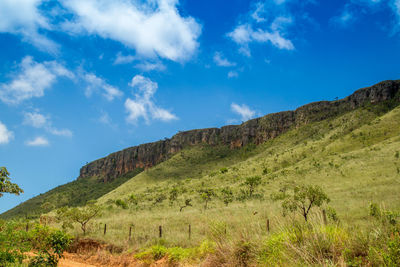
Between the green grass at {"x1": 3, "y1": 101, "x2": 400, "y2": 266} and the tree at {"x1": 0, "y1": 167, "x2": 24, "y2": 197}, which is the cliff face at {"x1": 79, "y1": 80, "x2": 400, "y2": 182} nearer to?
the green grass at {"x1": 3, "y1": 101, "x2": 400, "y2": 266}

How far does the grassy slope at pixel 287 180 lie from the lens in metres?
13.4

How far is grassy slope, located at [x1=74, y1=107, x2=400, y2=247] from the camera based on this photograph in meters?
13.4

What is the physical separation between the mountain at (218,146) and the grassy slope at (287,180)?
2.21ft

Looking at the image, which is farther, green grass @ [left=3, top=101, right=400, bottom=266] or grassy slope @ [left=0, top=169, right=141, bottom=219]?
grassy slope @ [left=0, top=169, right=141, bottom=219]

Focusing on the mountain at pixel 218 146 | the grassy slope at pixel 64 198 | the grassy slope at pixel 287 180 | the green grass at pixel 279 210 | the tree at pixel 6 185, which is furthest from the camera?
the grassy slope at pixel 64 198

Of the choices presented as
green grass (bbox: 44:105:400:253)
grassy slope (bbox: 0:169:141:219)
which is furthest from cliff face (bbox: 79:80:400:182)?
grassy slope (bbox: 0:169:141:219)

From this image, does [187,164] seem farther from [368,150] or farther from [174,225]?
[174,225]

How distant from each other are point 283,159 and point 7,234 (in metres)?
50.7

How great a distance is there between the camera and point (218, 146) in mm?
98750

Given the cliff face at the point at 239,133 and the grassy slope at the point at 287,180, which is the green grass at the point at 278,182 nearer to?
the grassy slope at the point at 287,180

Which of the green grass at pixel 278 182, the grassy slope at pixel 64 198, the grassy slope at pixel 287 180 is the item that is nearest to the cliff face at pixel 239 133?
the green grass at pixel 278 182

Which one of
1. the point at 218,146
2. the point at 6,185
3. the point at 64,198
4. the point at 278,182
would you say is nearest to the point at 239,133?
the point at 218,146

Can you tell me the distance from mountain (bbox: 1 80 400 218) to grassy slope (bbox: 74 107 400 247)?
2.21 feet

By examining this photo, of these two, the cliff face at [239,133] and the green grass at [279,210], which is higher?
the cliff face at [239,133]
